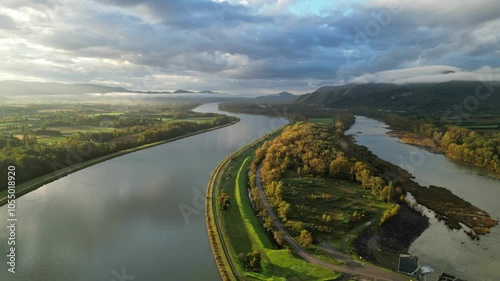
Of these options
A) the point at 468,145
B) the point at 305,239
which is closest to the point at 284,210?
the point at 305,239

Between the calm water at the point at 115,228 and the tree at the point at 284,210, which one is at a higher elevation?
the tree at the point at 284,210

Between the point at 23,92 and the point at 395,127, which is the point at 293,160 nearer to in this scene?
the point at 395,127

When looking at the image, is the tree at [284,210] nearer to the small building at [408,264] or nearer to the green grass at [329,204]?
the green grass at [329,204]

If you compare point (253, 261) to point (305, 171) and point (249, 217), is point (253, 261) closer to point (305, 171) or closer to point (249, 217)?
point (249, 217)

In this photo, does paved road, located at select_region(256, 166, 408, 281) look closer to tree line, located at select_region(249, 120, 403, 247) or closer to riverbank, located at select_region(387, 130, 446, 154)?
tree line, located at select_region(249, 120, 403, 247)

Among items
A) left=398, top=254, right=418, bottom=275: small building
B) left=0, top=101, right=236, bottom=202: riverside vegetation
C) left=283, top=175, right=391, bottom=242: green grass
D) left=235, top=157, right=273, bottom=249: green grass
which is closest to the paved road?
left=398, top=254, right=418, bottom=275: small building

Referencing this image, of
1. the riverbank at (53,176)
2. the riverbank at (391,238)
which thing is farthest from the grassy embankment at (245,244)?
the riverbank at (53,176)
